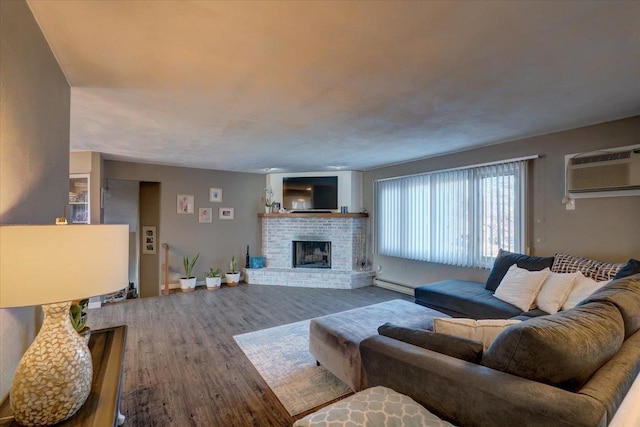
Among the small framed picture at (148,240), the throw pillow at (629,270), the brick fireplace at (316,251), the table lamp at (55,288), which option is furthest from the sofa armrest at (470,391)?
the small framed picture at (148,240)

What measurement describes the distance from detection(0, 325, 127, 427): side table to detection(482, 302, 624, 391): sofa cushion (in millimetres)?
1487

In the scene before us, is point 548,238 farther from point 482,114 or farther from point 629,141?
point 482,114

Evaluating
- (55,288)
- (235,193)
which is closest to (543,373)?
(55,288)

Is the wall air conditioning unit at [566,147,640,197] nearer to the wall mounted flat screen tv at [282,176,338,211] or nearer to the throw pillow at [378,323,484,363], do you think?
the throw pillow at [378,323,484,363]

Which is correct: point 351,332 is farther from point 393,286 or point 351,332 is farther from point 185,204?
point 185,204

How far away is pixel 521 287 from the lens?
288 cm

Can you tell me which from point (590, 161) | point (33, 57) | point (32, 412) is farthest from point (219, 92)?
point (590, 161)

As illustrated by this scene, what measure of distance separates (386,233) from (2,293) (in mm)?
5191

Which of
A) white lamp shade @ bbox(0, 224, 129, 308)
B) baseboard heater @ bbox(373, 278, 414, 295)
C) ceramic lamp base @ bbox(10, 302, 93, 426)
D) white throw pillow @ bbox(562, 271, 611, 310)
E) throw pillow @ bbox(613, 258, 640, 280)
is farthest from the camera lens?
baseboard heater @ bbox(373, 278, 414, 295)

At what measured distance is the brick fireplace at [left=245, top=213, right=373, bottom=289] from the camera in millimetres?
5594

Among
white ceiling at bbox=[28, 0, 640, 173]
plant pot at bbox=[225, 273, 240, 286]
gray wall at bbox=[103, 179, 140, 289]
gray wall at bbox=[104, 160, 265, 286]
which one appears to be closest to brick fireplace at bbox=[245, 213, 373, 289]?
plant pot at bbox=[225, 273, 240, 286]

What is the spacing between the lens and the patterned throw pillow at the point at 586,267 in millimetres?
2594

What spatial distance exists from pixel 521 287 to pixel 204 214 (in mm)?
5264

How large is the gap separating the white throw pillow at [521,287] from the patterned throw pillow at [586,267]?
0.47 ft
